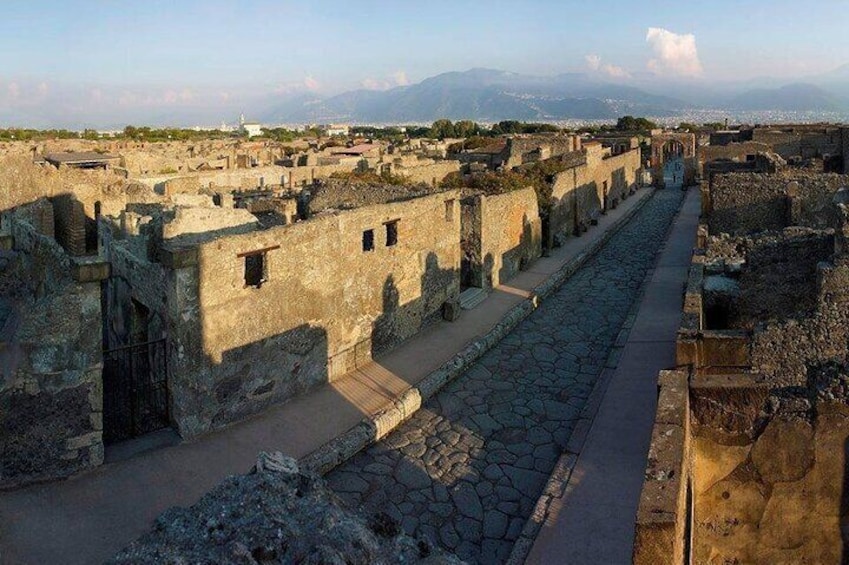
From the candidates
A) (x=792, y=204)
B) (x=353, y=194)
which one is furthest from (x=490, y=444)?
(x=792, y=204)

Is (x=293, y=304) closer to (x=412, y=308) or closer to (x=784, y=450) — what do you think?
(x=412, y=308)

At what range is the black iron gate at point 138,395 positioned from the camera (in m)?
10.0

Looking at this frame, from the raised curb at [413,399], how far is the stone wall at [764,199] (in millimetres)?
4533

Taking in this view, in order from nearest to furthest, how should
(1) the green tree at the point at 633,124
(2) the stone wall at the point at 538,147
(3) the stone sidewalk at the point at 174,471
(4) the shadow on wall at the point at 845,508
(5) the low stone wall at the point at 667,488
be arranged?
(5) the low stone wall at the point at 667,488
(4) the shadow on wall at the point at 845,508
(3) the stone sidewalk at the point at 174,471
(2) the stone wall at the point at 538,147
(1) the green tree at the point at 633,124

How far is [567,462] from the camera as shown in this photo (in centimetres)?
925

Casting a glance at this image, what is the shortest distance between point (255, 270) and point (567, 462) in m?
5.35

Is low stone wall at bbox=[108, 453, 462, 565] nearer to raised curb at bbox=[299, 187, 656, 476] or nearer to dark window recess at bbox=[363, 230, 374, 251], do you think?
raised curb at bbox=[299, 187, 656, 476]

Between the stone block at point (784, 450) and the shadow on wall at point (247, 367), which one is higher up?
the stone block at point (784, 450)

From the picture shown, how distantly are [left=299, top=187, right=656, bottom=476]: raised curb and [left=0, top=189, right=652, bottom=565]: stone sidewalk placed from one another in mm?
206

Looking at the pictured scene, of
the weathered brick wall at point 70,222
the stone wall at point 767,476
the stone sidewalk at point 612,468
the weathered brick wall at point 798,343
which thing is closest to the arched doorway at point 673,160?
the stone sidewalk at point 612,468

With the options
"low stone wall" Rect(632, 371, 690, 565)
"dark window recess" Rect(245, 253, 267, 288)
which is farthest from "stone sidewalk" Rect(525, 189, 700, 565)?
"dark window recess" Rect(245, 253, 267, 288)

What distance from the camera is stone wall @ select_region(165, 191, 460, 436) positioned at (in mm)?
9883

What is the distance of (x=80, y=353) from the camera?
8875 millimetres

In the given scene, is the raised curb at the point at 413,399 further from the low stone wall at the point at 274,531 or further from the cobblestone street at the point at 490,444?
the low stone wall at the point at 274,531
